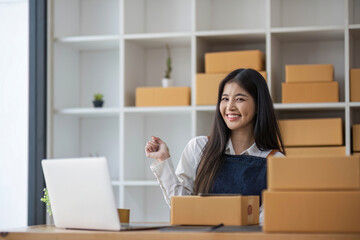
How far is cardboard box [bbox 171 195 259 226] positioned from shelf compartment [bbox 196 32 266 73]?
218cm

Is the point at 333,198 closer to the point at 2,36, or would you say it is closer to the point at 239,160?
the point at 239,160

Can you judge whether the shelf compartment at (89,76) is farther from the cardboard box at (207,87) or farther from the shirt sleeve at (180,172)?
the shirt sleeve at (180,172)

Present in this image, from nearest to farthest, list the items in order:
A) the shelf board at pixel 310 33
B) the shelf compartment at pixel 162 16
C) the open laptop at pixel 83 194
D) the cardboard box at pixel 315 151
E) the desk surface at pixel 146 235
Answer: the desk surface at pixel 146 235, the open laptop at pixel 83 194, the cardboard box at pixel 315 151, the shelf board at pixel 310 33, the shelf compartment at pixel 162 16

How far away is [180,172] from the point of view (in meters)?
2.75

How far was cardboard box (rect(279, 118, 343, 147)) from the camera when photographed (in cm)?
373

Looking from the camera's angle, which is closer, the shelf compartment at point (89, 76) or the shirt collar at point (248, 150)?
the shirt collar at point (248, 150)

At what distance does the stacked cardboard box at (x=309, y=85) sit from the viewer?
3771 mm

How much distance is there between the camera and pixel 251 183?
2664 millimetres

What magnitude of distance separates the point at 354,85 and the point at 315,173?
2.17 meters

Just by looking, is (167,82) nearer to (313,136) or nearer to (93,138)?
(93,138)

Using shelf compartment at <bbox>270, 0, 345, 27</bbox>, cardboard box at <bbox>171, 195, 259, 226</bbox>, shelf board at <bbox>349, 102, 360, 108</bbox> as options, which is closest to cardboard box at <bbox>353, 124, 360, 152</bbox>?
shelf board at <bbox>349, 102, 360, 108</bbox>

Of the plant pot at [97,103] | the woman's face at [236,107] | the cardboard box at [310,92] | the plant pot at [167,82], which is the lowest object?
the woman's face at [236,107]

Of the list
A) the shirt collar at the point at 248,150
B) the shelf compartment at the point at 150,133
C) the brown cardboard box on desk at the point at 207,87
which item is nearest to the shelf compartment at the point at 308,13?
the brown cardboard box on desk at the point at 207,87

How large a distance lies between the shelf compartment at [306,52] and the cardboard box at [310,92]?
145mm
